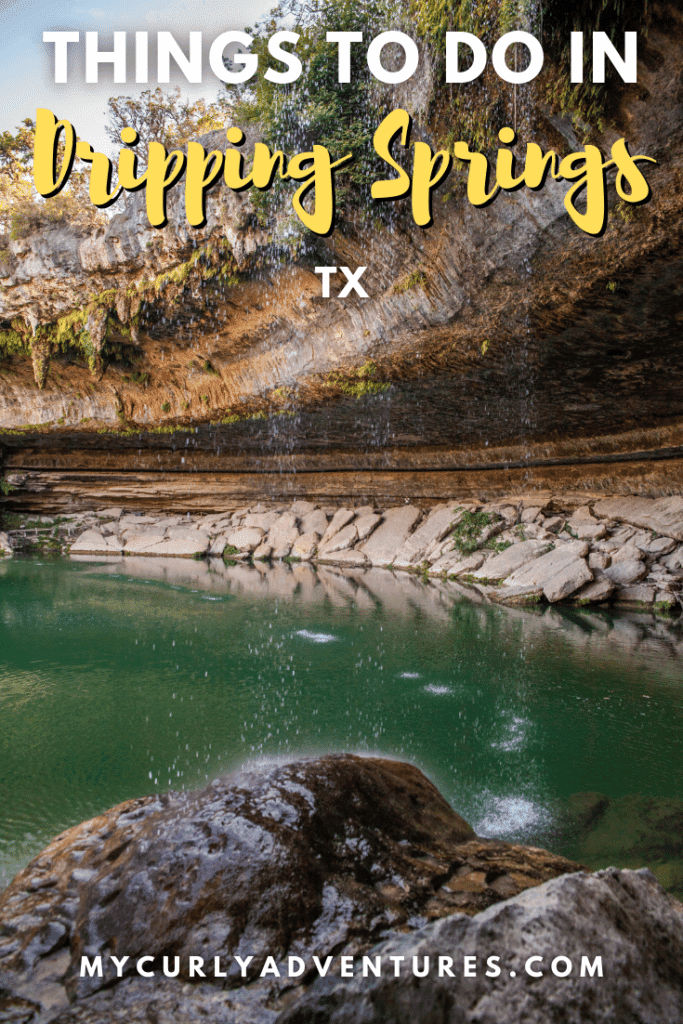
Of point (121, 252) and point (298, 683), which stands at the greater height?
point (121, 252)

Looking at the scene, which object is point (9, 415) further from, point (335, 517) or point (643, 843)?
point (643, 843)

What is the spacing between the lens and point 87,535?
19.6 meters

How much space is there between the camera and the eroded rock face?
164 cm

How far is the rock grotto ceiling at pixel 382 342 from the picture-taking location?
22.7 ft

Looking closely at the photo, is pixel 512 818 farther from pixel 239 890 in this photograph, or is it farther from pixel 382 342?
pixel 382 342

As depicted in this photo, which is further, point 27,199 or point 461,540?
point 461,540

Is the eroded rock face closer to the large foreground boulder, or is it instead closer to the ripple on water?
the large foreground boulder

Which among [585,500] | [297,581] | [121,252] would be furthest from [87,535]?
[585,500]

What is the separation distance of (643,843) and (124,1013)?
10.3 feet

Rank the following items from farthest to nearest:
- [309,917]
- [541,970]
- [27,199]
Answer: [27,199] → [309,917] → [541,970]

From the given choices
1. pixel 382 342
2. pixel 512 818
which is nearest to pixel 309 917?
pixel 512 818

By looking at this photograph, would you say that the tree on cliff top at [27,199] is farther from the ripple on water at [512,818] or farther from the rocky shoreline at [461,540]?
the ripple on water at [512,818]

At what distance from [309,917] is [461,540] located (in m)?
13.3

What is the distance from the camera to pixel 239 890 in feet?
6.06
